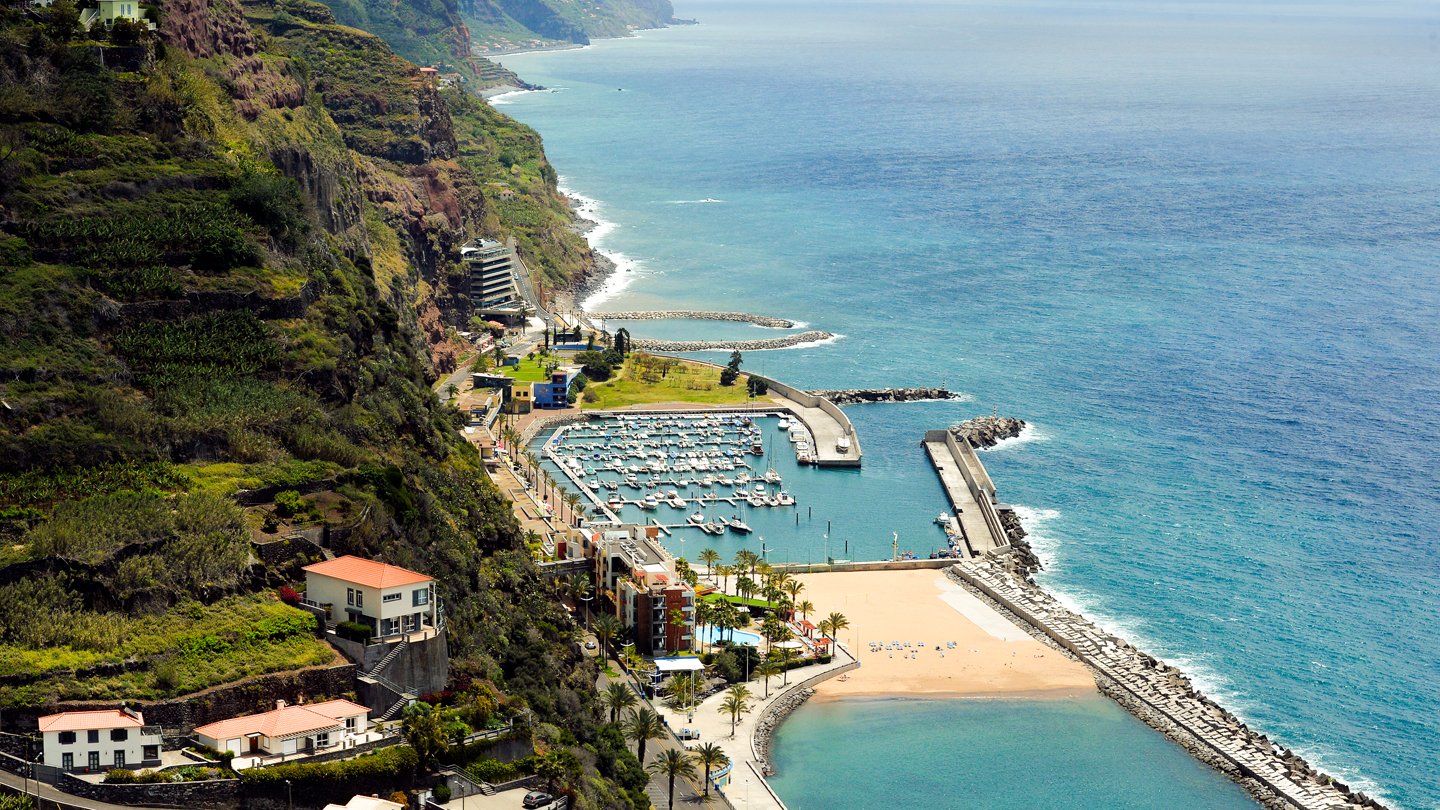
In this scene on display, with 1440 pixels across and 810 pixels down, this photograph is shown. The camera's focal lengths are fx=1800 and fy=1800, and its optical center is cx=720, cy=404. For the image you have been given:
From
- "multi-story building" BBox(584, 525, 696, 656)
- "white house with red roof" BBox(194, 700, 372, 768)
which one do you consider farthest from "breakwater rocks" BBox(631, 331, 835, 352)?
"white house with red roof" BBox(194, 700, 372, 768)

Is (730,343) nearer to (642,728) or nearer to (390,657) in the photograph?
(642,728)

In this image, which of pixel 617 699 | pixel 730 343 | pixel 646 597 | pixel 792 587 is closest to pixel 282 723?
pixel 617 699

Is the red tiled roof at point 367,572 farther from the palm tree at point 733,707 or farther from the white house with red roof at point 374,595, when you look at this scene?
the palm tree at point 733,707

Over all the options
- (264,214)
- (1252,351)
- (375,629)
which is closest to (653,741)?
(375,629)

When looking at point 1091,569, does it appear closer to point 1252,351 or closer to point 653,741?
point 653,741

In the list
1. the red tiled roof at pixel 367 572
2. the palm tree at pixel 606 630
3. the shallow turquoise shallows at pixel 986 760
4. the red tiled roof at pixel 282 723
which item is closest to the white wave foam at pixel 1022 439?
the shallow turquoise shallows at pixel 986 760

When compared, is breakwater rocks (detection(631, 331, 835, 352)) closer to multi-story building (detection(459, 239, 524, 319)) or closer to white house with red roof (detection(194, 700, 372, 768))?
multi-story building (detection(459, 239, 524, 319))
